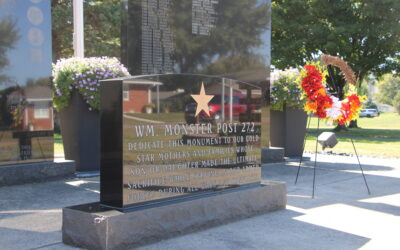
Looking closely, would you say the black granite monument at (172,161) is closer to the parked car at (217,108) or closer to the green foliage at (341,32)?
the parked car at (217,108)

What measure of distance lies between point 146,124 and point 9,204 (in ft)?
8.74

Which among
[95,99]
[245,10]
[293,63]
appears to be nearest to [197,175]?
[95,99]

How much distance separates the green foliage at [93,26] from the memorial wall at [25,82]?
15.1m

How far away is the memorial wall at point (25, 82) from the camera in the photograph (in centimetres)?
757

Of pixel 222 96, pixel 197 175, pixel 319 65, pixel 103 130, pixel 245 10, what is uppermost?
pixel 245 10

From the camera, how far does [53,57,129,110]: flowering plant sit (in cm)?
812

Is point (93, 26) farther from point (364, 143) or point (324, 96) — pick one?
point (324, 96)

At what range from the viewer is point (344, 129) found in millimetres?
29406

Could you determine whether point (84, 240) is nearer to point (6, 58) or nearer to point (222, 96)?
point (222, 96)

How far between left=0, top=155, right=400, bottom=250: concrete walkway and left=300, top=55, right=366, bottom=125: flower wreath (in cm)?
122

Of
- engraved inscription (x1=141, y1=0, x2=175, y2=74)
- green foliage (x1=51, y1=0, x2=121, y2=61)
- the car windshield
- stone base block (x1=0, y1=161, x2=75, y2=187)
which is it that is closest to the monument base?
the car windshield

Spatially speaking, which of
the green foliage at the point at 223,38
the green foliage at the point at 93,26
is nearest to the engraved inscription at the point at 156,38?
the green foliage at the point at 223,38

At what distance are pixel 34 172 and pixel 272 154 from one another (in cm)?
521

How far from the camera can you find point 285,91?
10852mm
